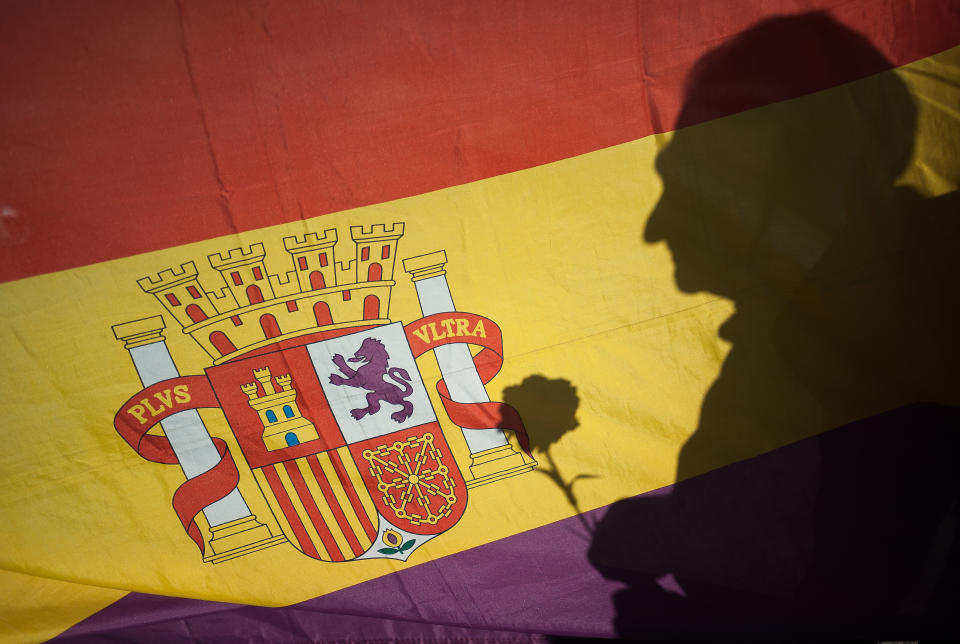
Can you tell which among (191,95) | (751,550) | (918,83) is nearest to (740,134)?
(918,83)

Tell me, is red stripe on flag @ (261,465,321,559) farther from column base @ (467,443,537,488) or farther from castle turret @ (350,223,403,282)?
castle turret @ (350,223,403,282)

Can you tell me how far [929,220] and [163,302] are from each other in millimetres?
2220

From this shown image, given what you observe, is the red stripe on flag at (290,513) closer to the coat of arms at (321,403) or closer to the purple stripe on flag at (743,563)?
the coat of arms at (321,403)

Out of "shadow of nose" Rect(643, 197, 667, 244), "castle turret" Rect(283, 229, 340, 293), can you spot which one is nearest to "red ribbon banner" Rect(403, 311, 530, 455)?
"castle turret" Rect(283, 229, 340, 293)

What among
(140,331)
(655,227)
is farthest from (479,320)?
(140,331)

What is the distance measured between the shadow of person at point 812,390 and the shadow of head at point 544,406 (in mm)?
320

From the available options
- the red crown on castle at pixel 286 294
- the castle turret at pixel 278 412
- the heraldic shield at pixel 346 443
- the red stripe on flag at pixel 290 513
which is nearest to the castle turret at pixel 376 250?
the red crown on castle at pixel 286 294

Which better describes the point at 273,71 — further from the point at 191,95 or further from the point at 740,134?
the point at 740,134

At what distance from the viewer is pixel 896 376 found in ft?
5.54

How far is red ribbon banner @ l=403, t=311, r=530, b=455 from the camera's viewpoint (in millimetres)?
1540

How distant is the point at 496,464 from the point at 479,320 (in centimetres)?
44

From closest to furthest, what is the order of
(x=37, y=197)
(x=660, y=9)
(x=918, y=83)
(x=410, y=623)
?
(x=37, y=197)
(x=660, y=9)
(x=918, y=83)
(x=410, y=623)

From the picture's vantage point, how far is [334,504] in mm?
1576

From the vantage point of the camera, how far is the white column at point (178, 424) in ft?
4.75
